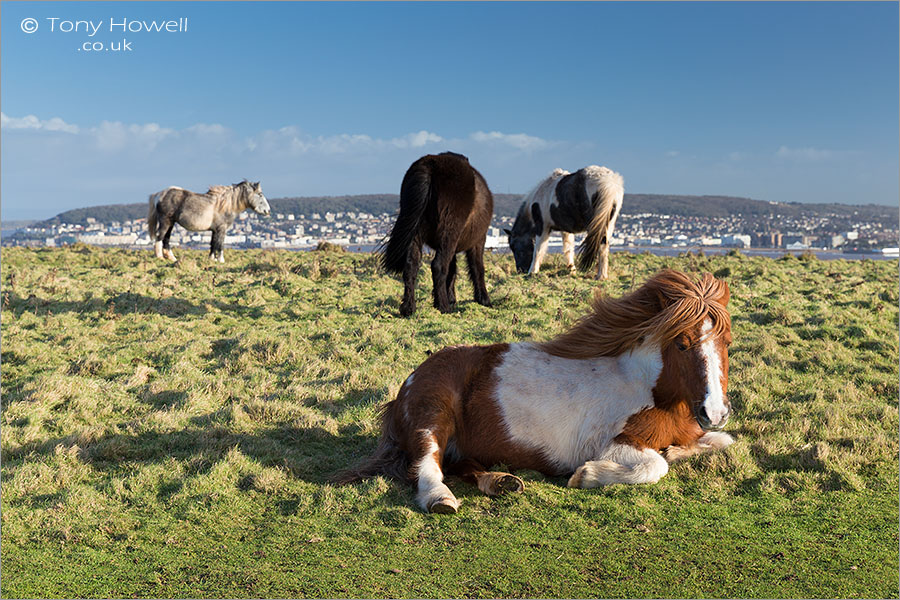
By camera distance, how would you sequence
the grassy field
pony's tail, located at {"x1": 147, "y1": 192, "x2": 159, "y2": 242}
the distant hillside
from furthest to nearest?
the distant hillside, pony's tail, located at {"x1": 147, "y1": 192, "x2": 159, "y2": 242}, the grassy field

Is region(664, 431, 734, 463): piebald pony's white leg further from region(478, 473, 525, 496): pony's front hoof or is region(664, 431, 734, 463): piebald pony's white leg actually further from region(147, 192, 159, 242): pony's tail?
region(147, 192, 159, 242): pony's tail

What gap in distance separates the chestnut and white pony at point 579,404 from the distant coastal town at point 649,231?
1321 inches

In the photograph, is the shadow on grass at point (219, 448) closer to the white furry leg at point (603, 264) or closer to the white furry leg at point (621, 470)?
the white furry leg at point (621, 470)

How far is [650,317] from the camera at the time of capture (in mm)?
4734

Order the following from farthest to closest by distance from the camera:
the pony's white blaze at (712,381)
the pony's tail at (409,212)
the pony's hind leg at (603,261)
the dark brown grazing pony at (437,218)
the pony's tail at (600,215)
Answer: the pony's hind leg at (603,261)
the pony's tail at (600,215)
the dark brown grazing pony at (437,218)
the pony's tail at (409,212)
the pony's white blaze at (712,381)

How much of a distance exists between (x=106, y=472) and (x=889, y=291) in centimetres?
1346

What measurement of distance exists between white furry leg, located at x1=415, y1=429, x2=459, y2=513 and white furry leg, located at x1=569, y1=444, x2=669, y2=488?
0.89 meters

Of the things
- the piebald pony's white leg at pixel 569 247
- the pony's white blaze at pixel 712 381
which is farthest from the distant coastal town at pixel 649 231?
the pony's white blaze at pixel 712 381

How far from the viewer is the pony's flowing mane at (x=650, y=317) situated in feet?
14.5

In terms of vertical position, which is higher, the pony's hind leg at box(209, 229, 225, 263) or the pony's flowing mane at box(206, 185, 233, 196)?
the pony's flowing mane at box(206, 185, 233, 196)

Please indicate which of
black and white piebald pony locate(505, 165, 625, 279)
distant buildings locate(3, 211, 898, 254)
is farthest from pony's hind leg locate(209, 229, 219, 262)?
distant buildings locate(3, 211, 898, 254)

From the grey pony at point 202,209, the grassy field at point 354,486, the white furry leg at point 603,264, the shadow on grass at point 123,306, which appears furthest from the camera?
the grey pony at point 202,209

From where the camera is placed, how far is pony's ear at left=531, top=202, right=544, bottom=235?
16.3m

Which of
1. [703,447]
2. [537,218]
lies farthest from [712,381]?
[537,218]
